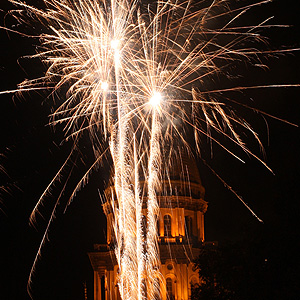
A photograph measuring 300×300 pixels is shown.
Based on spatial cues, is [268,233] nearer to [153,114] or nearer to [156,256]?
[153,114]

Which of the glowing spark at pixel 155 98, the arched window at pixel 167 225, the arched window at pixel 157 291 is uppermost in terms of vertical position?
the arched window at pixel 167 225

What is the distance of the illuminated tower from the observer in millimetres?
48562

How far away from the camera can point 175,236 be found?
161 ft

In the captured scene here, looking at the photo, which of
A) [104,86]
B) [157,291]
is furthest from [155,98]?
[157,291]

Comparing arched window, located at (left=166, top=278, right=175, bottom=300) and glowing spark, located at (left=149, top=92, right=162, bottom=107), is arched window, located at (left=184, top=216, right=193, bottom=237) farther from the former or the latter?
glowing spark, located at (left=149, top=92, right=162, bottom=107)

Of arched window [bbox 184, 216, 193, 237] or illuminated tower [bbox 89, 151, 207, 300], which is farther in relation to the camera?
arched window [bbox 184, 216, 193, 237]

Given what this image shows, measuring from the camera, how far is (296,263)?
680 inches

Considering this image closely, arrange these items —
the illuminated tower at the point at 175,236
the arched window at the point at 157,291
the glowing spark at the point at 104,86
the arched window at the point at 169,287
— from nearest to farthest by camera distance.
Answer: the glowing spark at the point at 104,86
the arched window at the point at 157,291
the illuminated tower at the point at 175,236
the arched window at the point at 169,287

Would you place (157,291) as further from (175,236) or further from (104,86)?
(104,86)

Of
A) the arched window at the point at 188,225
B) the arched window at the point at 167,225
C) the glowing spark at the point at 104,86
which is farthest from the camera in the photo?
the arched window at the point at 188,225

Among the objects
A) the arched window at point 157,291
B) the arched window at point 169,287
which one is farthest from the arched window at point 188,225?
the arched window at point 157,291

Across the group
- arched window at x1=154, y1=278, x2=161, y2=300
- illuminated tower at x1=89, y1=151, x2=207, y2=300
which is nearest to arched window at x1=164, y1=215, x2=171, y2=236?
illuminated tower at x1=89, y1=151, x2=207, y2=300

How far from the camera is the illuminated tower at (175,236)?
1912 inches

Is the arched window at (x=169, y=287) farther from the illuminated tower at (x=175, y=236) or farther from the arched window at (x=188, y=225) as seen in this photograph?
the arched window at (x=188, y=225)
